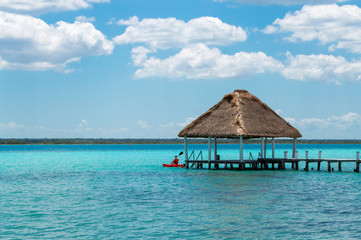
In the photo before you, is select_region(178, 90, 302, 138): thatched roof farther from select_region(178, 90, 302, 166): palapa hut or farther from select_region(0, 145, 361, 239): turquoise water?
select_region(0, 145, 361, 239): turquoise water

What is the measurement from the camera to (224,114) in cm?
3734

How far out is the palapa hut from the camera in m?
35.5

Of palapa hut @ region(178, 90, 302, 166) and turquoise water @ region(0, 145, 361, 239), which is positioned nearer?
turquoise water @ region(0, 145, 361, 239)

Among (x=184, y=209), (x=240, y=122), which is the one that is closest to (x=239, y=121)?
(x=240, y=122)

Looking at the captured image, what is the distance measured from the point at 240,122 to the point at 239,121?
154 millimetres

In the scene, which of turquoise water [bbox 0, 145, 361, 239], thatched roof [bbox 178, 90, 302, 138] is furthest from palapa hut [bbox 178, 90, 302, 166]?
turquoise water [bbox 0, 145, 361, 239]

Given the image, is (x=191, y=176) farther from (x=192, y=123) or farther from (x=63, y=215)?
(x=63, y=215)

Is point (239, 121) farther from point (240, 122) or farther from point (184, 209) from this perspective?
point (184, 209)

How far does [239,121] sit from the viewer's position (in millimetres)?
35500

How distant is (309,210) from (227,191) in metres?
6.00

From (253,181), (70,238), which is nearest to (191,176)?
(253,181)

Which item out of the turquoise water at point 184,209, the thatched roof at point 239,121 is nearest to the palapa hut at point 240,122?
the thatched roof at point 239,121

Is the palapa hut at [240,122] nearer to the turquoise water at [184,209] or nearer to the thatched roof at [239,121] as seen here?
the thatched roof at [239,121]

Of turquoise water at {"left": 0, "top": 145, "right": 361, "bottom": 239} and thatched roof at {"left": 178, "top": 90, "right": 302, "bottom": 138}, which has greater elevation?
thatched roof at {"left": 178, "top": 90, "right": 302, "bottom": 138}
